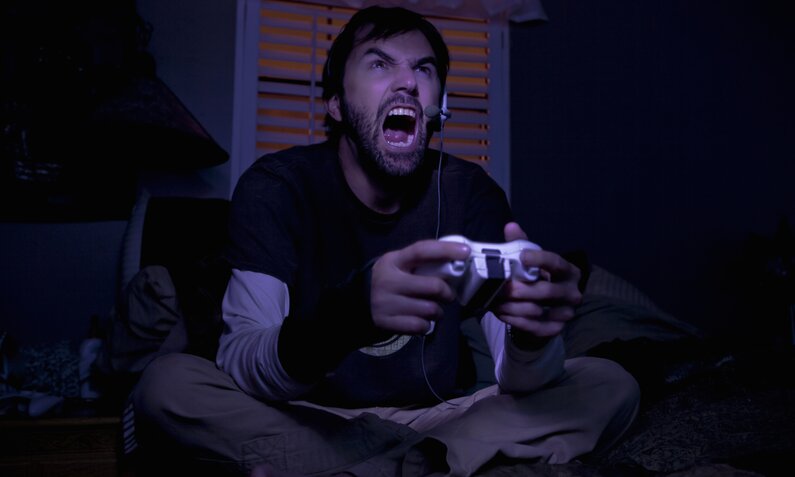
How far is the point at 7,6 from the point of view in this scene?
231 cm

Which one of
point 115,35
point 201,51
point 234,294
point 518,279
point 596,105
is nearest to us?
point 518,279

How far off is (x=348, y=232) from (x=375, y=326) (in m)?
0.59

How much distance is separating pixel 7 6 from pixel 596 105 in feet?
8.27

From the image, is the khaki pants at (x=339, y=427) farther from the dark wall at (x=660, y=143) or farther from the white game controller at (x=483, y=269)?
the dark wall at (x=660, y=143)

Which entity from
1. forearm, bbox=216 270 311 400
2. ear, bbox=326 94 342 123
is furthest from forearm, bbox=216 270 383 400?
ear, bbox=326 94 342 123

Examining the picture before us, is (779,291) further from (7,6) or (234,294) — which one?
(7,6)

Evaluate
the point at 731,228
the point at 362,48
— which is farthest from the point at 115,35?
the point at 731,228

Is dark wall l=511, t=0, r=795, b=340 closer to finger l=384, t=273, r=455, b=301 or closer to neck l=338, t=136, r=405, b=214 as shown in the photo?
neck l=338, t=136, r=405, b=214

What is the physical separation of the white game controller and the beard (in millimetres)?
686

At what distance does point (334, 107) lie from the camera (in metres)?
1.70

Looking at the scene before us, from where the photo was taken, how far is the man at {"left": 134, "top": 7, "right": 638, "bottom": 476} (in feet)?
2.84

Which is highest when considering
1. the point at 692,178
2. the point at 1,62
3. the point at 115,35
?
the point at 115,35

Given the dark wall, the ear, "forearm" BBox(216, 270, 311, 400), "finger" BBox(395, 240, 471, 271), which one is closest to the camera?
"finger" BBox(395, 240, 471, 271)

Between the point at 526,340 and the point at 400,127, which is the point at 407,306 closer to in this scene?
the point at 526,340
